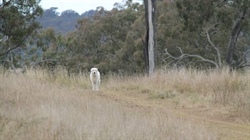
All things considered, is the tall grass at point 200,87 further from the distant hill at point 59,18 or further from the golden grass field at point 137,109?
the distant hill at point 59,18

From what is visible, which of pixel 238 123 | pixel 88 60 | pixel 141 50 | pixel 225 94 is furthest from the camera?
pixel 88 60

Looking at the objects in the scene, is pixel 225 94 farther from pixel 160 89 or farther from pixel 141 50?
pixel 141 50

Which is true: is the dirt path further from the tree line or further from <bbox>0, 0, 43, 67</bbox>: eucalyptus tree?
the tree line

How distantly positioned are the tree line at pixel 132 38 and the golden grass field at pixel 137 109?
7.70 feet

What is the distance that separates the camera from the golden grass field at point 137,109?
17.8 ft

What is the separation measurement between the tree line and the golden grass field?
7.70 feet

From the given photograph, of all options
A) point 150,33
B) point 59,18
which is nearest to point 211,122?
point 150,33

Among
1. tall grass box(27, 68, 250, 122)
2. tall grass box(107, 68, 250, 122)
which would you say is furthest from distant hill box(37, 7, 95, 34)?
tall grass box(107, 68, 250, 122)

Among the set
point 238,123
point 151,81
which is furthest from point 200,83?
point 238,123

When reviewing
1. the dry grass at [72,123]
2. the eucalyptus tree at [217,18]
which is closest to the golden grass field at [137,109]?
the dry grass at [72,123]

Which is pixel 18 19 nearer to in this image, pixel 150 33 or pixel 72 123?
pixel 150 33

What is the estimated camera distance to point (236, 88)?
11031 millimetres

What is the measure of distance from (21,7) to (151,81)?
5.10 meters

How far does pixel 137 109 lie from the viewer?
9172mm
